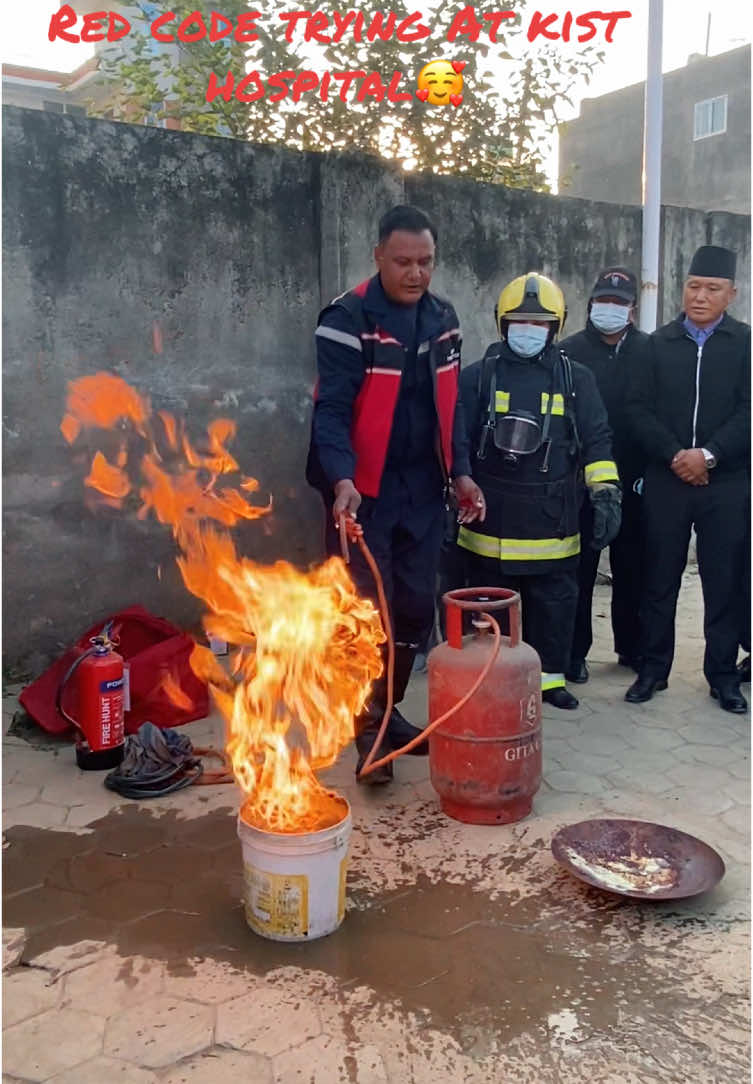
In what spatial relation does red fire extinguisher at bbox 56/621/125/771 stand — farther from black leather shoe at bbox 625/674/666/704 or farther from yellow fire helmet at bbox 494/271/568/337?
black leather shoe at bbox 625/674/666/704

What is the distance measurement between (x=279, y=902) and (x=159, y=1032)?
0.53 m

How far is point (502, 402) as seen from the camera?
4754mm

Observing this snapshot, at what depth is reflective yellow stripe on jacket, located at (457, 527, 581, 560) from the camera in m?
4.73

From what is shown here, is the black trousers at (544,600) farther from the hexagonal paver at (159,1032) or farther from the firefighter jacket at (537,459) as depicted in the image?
the hexagonal paver at (159,1032)

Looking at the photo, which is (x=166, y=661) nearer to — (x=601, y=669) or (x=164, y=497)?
(x=164, y=497)

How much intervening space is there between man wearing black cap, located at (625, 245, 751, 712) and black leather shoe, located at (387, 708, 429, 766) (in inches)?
56.2

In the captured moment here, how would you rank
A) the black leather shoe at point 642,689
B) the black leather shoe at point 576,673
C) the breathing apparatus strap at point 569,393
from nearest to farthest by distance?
the breathing apparatus strap at point 569,393
the black leather shoe at point 642,689
the black leather shoe at point 576,673

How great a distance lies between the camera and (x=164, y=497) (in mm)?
5488

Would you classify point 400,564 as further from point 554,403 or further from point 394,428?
point 554,403

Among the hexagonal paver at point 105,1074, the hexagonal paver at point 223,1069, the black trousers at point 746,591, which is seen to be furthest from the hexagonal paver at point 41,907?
the black trousers at point 746,591

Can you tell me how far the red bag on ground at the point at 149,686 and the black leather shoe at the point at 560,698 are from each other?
1943 millimetres

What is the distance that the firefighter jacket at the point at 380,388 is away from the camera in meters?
3.98

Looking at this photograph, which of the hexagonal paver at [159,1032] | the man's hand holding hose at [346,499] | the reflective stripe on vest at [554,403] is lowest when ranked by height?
the hexagonal paver at [159,1032]

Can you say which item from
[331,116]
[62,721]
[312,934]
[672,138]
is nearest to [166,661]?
[62,721]
